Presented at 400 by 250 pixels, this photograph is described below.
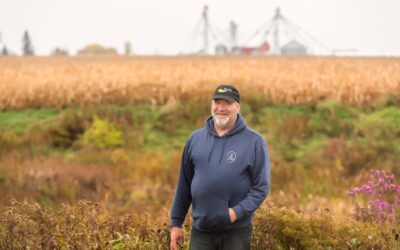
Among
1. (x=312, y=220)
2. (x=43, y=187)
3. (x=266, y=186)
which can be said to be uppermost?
(x=266, y=186)

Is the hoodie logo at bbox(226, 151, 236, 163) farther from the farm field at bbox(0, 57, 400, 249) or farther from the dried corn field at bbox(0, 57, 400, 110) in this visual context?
the dried corn field at bbox(0, 57, 400, 110)

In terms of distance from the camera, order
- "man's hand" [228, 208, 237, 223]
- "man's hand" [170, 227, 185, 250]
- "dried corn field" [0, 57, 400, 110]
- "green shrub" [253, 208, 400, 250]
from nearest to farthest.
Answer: "man's hand" [228, 208, 237, 223], "man's hand" [170, 227, 185, 250], "green shrub" [253, 208, 400, 250], "dried corn field" [0, 57, 400, 110]

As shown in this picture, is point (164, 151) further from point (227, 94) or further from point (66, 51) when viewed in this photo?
point (66, 51)

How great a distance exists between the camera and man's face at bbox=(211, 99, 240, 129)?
5.36m

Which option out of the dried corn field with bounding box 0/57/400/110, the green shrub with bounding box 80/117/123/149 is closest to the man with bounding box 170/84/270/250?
the green shrub with bounding box 80/117/123/149

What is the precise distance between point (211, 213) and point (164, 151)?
458 inches

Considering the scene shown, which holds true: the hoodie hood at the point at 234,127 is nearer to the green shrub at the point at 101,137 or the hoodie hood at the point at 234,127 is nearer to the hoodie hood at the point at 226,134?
the hoodie hood at the point at 226,134

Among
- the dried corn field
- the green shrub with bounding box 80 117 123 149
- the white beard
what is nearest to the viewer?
the white beard

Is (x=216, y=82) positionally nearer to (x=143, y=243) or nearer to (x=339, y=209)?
(x=339, y=209)

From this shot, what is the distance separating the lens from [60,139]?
17328 mm

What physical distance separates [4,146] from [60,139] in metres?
1.34

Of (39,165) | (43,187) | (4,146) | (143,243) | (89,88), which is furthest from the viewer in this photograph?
(89,88)

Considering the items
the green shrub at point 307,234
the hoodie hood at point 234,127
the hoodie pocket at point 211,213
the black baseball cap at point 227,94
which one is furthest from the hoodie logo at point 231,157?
the green shrub at point 307,234

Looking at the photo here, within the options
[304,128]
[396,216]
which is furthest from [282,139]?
[396,216]
